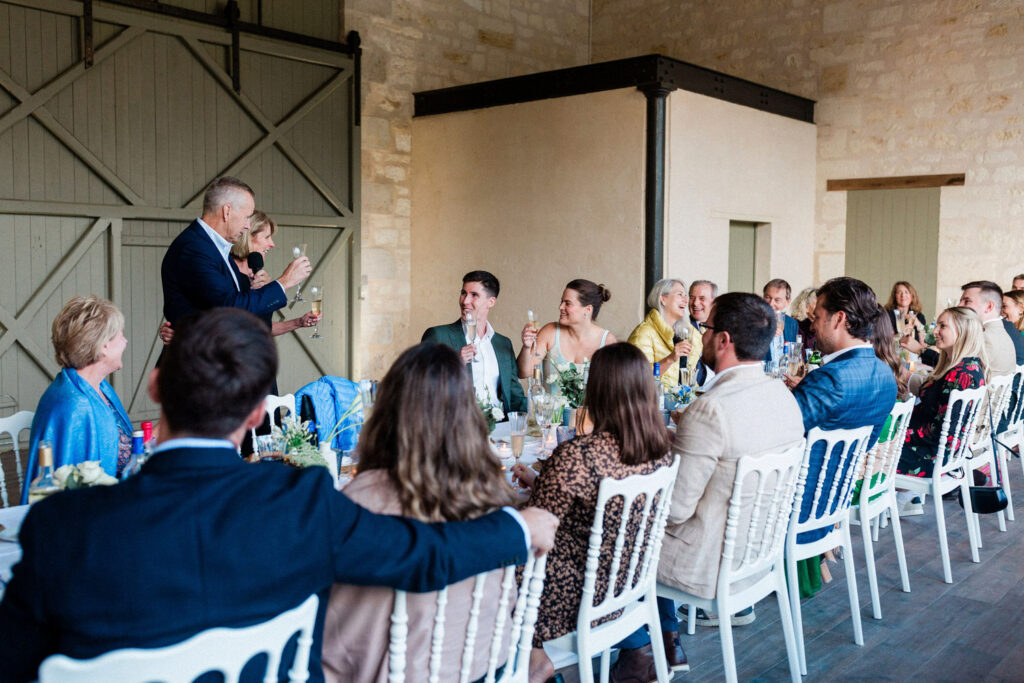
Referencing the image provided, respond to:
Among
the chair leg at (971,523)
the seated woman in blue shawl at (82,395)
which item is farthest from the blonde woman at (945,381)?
the seated woman in blue shawl at (82,395)

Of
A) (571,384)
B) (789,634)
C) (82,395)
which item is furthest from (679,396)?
(82,395)

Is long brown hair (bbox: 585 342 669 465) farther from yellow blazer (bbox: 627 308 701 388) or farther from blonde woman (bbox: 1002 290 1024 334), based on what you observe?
blonde woman (bbox: 1002 290 1024 334)

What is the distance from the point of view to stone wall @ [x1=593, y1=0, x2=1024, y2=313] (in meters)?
8.70

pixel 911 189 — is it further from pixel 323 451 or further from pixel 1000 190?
pixel 323 451

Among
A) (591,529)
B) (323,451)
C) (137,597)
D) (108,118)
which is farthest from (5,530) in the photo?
(108,118)

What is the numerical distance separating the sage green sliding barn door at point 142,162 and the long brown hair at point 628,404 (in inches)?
227

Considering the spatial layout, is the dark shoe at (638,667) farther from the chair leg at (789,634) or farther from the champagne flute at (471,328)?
the champagne flute at (471,328)

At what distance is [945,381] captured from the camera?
4617mm

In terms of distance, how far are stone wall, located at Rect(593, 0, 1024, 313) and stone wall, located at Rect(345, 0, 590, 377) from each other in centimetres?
292

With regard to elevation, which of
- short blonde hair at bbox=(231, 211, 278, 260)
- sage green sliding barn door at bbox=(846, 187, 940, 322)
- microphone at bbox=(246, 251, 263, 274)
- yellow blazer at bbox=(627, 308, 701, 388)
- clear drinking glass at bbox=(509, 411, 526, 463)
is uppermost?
sage green sliding barn door at bbox=(846, 187, 940, 322)

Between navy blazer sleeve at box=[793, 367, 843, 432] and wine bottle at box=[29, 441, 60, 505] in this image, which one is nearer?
wine bottle at box=[29, 441, 60, 505]

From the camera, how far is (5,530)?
96.0 inches

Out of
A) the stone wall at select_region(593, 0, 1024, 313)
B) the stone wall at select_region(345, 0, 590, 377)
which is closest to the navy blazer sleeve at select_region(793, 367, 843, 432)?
the stone wall at select_region(345, 0, 590, 377)

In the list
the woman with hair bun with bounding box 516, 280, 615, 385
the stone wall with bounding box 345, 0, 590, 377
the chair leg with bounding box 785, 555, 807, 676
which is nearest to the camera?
the chair leg with bounding box 785, 555, 807, 676
